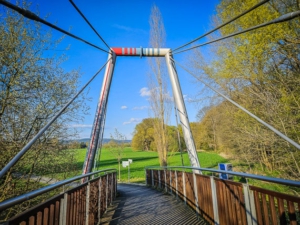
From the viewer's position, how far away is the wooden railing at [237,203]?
1.59 meters

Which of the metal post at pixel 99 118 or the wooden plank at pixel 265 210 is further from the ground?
the metal post at pixel 99 118

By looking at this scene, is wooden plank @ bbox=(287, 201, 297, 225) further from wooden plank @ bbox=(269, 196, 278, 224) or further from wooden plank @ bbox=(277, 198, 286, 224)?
wooden plank @ bbox=(269, 196, 278, 224)

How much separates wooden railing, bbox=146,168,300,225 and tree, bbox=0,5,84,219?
364 centimetres

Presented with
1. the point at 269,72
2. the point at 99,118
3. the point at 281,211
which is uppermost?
the point at 269,72

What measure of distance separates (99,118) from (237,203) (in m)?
3.72

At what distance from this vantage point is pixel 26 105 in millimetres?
4832

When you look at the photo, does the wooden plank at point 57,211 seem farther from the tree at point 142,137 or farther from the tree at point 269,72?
the tree at point 142,137

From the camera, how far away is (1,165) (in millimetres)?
4219

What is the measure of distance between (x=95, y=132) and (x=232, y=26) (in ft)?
21.9

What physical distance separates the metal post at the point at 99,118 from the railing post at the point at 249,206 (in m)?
3.34

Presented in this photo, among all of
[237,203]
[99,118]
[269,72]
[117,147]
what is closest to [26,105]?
[99,118]

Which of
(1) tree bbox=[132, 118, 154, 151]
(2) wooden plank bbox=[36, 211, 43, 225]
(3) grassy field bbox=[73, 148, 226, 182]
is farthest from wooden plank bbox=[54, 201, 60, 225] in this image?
(1) tree bbox=[132, 118, 154, 151]

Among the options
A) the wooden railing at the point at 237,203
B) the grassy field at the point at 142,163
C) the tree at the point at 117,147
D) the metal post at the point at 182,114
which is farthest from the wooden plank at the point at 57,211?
the tree at the point at 117,147

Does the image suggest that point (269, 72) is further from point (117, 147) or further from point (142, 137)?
point (142, 137)
